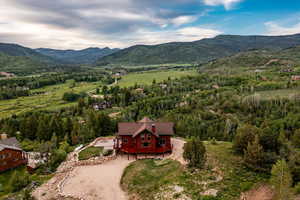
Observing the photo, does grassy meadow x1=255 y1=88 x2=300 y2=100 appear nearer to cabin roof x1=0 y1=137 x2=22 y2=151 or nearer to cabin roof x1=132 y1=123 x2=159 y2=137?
cabin roof x1=132 y1=123 x2=159 y2=137

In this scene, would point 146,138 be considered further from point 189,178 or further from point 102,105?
point 102,105

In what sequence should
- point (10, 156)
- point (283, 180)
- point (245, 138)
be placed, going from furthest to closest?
point (10, 156) < point (245, 138) < point (283, 180)

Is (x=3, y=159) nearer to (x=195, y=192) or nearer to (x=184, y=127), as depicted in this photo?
(x=195, y=192)

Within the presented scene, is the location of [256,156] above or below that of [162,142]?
above

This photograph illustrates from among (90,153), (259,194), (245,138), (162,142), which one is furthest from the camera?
(90,153)

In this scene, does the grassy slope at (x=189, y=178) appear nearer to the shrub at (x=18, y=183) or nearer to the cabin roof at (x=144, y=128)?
the cabin roof at (x=144, y=128)

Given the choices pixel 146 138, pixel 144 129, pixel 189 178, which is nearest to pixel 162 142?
pixel 146 138

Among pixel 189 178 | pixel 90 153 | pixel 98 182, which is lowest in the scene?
pixel 98 182
